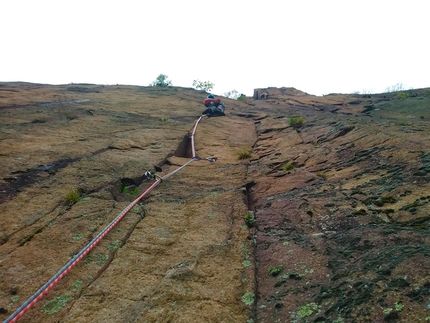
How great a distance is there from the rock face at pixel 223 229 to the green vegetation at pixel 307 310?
0.04ft

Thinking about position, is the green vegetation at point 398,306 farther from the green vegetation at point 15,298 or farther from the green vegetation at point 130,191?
the green vegetation at point 130,191

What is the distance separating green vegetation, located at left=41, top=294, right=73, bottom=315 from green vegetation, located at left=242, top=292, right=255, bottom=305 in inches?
82.4

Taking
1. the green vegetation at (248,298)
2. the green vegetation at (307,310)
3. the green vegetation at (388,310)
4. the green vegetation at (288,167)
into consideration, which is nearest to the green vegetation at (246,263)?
the green vegetation at (248,298)

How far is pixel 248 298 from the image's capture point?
3613 millimetres

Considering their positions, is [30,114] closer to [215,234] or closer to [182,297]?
[215,234]

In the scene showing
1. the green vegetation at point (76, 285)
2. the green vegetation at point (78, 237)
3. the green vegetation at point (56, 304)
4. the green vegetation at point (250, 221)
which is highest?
the green vegetation at point (250, 221)

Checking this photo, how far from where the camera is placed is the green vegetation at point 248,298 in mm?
3561

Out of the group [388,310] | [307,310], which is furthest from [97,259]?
[388,310]

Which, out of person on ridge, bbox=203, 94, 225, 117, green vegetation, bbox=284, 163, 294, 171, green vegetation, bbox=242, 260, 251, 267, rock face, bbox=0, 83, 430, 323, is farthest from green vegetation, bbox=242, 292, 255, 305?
person on ridge, bbox=203, 94, 225, 117

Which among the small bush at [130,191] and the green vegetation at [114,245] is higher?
the small bush at [130,191]

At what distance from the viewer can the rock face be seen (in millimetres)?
3312

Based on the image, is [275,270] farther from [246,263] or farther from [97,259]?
[97,259]

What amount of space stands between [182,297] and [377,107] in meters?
16.1

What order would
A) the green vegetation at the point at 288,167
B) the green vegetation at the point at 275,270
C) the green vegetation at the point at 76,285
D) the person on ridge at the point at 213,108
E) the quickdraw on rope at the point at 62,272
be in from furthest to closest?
the person on ridge at the point at 213,108 < the green vegetation at the point at 288,167 < the green vegetation at the point at 275,270 < the green vegetation at the point at 76,285 < the quickdraw on rope at the point at 62,272
